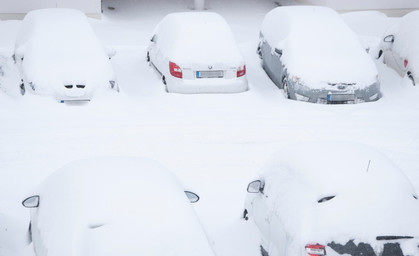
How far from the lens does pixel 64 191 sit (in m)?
5.31

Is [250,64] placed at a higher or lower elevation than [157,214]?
lower

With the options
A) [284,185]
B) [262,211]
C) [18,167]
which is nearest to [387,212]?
[284,185]

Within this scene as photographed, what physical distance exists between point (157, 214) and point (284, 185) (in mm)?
1656

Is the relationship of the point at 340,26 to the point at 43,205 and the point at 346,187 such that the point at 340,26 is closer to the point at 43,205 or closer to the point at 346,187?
the point at 346,187

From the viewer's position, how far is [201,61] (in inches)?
462

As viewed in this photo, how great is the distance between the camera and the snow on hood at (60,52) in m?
11.0

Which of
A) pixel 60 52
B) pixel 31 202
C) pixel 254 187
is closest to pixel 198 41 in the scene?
pixel 60 52

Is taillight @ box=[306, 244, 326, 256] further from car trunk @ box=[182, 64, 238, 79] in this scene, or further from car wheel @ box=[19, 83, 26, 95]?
car wheel @ box=[19, 83, 26, 95]

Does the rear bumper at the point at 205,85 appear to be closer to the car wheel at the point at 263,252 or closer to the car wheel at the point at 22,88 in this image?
the car wheel at the point at 22,88

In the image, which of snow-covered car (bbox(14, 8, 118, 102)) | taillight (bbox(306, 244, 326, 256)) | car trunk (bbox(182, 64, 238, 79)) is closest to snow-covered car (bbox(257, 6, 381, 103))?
car trunk (bbox(182, 64, 238, 79))

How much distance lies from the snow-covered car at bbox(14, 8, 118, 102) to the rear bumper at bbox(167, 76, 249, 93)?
117 cm

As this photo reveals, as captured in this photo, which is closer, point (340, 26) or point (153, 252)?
point (153, 252)

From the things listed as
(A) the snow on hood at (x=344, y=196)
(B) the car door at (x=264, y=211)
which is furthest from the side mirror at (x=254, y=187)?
(A) the snow on hood at (x=344, y=196)

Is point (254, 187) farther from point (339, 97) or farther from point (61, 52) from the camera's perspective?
point (61, 52)
